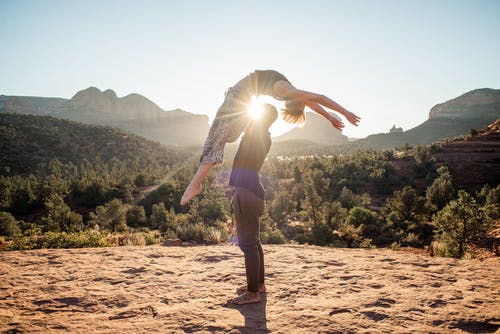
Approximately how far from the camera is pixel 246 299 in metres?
2.80

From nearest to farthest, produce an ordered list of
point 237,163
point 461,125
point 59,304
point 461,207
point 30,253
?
1. point 59,304
2. point 237,163
3. point 30,253
4. point 461,207
5. point 461,125

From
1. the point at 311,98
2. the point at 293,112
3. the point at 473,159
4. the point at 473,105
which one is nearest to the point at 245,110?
the point at 293,112

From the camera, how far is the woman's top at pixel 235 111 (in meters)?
2.51

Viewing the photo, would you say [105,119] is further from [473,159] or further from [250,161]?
[250,161]

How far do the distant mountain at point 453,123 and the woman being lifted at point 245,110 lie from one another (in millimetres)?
91613

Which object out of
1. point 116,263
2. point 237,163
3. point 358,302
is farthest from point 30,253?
point 358,302

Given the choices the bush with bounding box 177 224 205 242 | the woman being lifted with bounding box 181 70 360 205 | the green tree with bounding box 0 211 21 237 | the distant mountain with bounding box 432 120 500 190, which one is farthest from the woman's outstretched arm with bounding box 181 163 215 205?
the distant mountain with bounding box 432 120 500 190

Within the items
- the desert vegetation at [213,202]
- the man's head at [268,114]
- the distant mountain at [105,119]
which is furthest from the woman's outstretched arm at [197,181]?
the distant mountain at [105,119]

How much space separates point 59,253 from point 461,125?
395 ft

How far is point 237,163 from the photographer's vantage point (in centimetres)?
298

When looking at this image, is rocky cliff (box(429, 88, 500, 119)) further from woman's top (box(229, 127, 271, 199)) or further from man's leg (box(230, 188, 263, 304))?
man's leg (box(230, 188, 263, 304))

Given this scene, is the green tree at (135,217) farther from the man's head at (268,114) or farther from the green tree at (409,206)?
the man's head at (268,114)

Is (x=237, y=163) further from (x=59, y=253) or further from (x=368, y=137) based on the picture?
(x=368, y=137)

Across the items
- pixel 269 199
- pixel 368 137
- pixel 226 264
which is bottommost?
pixel 269 199
